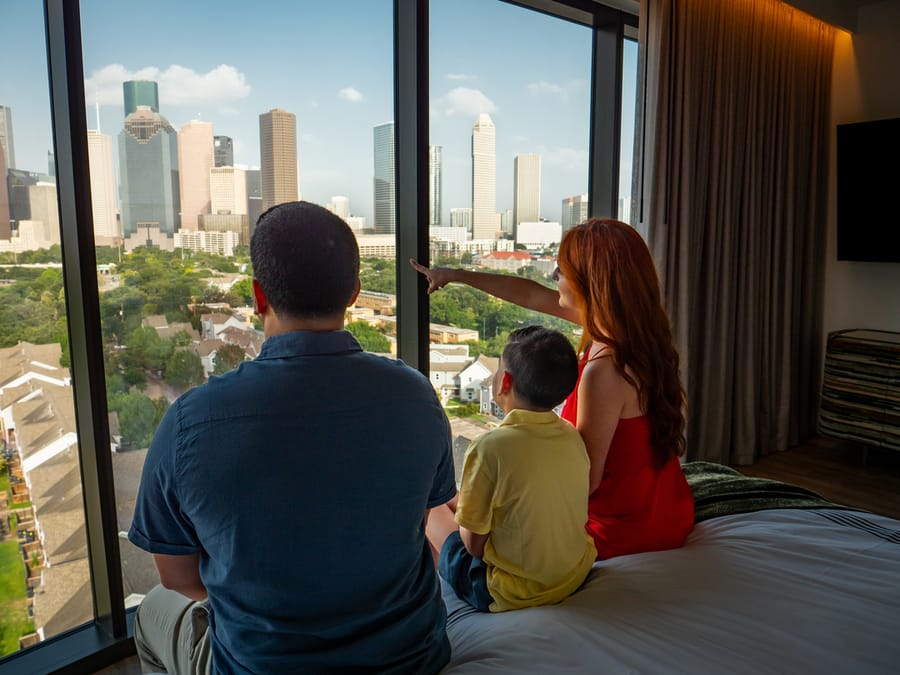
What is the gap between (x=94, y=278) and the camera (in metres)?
1.77

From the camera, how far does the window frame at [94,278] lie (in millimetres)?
1712

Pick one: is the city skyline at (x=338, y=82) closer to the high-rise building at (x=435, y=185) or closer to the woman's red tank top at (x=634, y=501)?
the high-rise building at (x=435, y=185)

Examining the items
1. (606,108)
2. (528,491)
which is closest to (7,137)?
(528,491)

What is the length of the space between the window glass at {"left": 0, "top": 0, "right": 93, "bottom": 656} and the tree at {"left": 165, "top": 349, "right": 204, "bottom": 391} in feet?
0.87

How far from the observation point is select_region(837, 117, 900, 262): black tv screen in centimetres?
373

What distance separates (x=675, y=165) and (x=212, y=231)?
2167 mm

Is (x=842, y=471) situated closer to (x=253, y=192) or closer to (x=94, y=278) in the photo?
(x=253, y=192)

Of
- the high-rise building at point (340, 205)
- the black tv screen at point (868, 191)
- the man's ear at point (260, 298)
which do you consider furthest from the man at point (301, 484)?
the black tv screen at point (868, 191)

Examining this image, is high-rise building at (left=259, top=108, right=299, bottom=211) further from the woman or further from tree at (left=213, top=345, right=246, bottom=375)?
the woman

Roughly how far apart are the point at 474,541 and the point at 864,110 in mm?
3875

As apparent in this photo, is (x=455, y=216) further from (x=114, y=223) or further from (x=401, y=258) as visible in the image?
(x=114, y=223)

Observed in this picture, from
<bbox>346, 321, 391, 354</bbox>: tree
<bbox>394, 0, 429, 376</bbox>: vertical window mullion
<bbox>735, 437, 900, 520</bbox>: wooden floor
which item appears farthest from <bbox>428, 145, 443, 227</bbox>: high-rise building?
<bbox>735, 437, 900, 520</bbox>: wooden floor

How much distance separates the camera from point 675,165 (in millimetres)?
3197

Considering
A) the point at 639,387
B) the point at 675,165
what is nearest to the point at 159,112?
the point at 639,387
